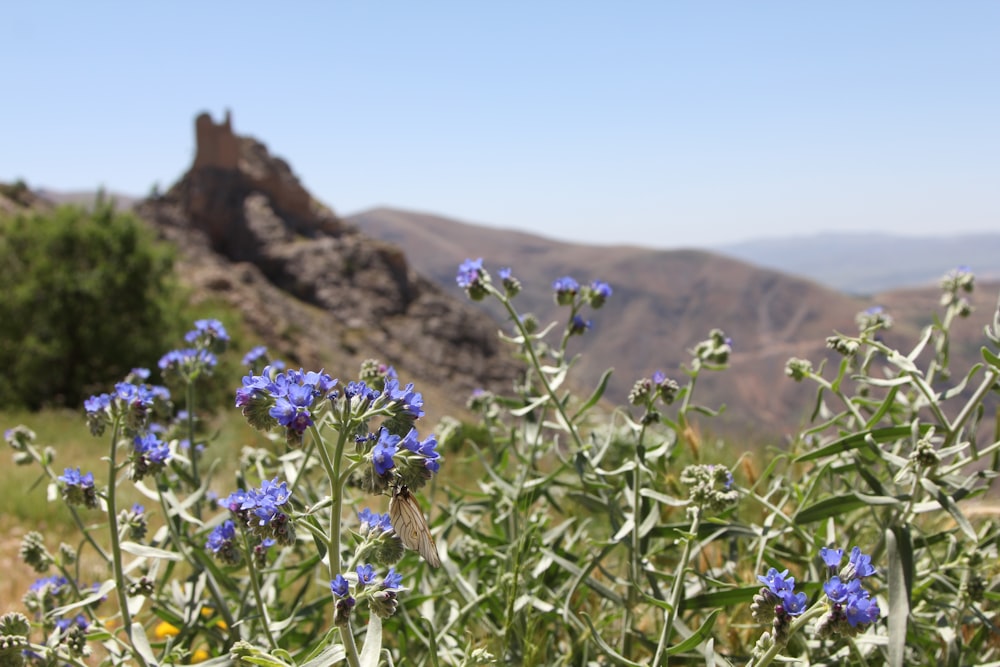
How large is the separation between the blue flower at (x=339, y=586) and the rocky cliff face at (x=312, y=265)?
39.1m

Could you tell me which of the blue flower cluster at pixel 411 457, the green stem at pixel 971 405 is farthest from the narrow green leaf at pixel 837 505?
the blue flower cluster at pixel 411 457

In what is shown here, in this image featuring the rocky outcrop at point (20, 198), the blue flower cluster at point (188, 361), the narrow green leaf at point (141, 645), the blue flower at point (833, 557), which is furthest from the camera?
the rocky outcrop at point (20, 198)

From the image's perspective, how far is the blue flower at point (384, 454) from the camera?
149cm

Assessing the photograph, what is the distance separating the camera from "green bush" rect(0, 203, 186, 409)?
16750 millimetres

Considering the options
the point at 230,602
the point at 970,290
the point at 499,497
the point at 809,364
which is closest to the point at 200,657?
the point at 230,602

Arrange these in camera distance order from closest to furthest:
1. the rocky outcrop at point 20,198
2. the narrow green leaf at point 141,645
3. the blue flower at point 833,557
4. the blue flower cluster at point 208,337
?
the blue flower at point 833,557 → the narrow green leaf at point 141,645 → the blue flower cluster at point 208,337 → the rocky outcrop at point 20,198

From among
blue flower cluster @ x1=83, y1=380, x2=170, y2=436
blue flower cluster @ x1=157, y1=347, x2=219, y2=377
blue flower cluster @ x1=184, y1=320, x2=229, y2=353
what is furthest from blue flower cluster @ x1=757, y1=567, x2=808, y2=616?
blue flower cluster @ x1=184, y1=320, x2=229, y2=353

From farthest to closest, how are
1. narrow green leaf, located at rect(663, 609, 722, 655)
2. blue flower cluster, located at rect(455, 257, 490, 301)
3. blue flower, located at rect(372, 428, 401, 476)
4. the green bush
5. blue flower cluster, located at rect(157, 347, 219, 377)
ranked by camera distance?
the green bush, blue flower cluster, located at rect(157, 347, 219, 377), blue flower cluster, located at rect(455, 257, 490, 301), narrow green leaf, located at rect(663, 609, 722, 655), blue flower, located at rect(372, 428, 401, 476)

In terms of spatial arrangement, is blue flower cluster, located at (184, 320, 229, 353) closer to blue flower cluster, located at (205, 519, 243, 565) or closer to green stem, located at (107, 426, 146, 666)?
green stem, located at (107, 426, 146, 666)

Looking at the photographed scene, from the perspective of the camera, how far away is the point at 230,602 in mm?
2916

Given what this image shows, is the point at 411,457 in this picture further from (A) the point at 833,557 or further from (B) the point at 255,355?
(B) the point at 255,355

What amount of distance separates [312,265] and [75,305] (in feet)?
100.0

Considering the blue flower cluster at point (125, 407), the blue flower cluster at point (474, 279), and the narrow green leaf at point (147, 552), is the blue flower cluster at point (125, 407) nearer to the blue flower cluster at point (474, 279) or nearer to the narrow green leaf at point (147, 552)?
the narrow green leaf at point (147, 552)

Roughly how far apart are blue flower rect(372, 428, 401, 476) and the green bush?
17584 mm
